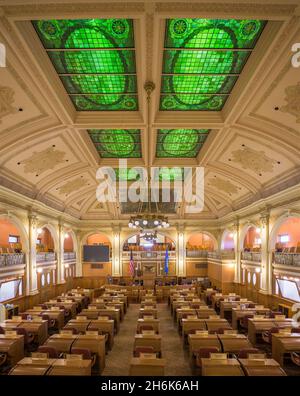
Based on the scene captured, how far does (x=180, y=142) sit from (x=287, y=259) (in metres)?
7.26

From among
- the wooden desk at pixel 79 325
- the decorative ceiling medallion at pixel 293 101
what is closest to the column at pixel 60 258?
the wooden desk at pixel 79 325

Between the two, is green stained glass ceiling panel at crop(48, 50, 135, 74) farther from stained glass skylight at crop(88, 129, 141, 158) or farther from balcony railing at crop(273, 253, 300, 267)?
balcony railing at crop(273, 253, 300, 267)

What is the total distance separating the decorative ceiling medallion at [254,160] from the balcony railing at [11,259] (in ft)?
36.3

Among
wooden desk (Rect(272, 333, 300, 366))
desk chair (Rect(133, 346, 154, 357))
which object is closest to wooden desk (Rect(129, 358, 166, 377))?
desk chair (Rect(133, 346, 154, 357))

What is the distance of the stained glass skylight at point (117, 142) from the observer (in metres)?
12.9

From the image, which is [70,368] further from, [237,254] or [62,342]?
[237,254]

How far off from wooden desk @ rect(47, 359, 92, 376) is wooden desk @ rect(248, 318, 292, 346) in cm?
710

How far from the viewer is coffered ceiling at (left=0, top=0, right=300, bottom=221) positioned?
19.3 feet

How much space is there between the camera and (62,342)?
30.6ft

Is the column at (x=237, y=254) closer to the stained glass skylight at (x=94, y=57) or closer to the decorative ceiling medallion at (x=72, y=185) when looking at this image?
Answer: the decorative ceiling medallion at (x=72, y=185)

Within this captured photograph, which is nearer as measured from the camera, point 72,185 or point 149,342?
point 149,342

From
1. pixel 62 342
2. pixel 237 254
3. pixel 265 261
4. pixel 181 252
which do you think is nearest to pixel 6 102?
pixel 62 342

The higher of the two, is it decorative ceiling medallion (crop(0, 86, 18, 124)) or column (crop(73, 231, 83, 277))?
decorative ceiling medallion (crop(0, 86, 18, 124))
